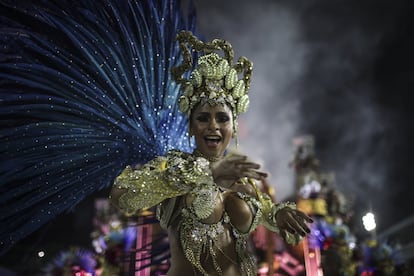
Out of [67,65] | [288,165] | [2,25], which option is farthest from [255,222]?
[288,165]

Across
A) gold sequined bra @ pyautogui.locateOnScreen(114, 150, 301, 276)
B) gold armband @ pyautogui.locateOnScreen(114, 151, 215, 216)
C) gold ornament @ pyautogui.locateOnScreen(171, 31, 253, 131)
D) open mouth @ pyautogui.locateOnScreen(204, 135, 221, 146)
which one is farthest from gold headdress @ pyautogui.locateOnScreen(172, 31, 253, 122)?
gold armband @ pyautogui.locateOnScreen(114, 151, 215, 216)

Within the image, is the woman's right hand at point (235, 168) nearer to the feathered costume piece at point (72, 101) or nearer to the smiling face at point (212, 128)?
the smiling face at point (212, 128)

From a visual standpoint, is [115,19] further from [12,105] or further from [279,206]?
[279,206]

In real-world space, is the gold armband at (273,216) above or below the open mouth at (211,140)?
below

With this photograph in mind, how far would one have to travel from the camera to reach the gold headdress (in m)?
2.59

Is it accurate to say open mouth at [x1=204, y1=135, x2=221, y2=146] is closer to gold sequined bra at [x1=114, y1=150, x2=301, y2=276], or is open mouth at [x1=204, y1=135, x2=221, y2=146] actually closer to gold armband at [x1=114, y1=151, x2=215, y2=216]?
gold sequined bra at [x1=114, y1=150, x2=301, y2=276]

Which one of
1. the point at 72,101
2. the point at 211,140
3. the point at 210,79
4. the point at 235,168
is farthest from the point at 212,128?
the point at 72,101

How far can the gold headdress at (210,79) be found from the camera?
102 inches

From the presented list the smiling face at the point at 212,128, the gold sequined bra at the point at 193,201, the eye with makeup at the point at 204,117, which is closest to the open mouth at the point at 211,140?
the smiling face at the point at 212,128

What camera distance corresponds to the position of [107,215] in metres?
12.0

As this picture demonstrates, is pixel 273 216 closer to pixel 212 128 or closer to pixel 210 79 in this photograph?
pixel 212 128

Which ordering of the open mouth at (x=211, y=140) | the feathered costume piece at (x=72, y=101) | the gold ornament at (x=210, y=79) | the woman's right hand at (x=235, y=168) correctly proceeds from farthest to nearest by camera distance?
the gold ornament at (x=210, y=79)
the open mouth at (x=211, y=140)
the feathered costume piece at (x=72, y=101)
the woman's right hand at (x=235, y=168)

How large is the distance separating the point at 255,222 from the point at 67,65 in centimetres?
155

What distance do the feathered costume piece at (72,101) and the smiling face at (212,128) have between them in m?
0.38
